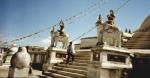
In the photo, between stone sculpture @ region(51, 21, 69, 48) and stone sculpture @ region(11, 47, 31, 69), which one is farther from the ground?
stone sculpture @ region(51, 21, 69, 48)

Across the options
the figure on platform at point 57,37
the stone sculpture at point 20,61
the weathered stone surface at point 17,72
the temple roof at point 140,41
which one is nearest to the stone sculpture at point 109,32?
the stone sculpture at point 20,61

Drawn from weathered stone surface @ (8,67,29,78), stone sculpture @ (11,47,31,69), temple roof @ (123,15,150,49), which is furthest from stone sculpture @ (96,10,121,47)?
temple roof @ (123,15,150,49)

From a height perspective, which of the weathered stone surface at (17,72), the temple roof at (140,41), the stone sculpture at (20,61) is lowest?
the weathered stone surface at (17,72)

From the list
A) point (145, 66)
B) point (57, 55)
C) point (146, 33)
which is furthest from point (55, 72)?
point (146, 33)

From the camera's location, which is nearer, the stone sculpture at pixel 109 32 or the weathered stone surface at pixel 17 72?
the weathered stone surface at pixel 17 72

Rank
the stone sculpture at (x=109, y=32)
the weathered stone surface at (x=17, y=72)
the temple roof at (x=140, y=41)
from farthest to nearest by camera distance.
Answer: the temple roof at (x=140, y=41) → the stone sculpture at (x=109, y=32) → the weathered stone surface at (x=17, y=72)

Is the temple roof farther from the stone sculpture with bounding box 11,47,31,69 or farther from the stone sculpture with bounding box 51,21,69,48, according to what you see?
the stone sculpture with bounding box 11,47,31,69

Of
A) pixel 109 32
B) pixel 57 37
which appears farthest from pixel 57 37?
pixel 109 32

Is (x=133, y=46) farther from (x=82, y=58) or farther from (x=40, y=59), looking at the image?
(x=40, y=59)

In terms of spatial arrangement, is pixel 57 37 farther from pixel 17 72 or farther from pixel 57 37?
pixel 17 72

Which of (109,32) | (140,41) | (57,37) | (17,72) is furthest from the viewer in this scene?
(140,41)

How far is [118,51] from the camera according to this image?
11.6 metres

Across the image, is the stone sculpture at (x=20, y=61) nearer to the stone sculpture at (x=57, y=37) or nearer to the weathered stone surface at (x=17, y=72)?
the weathered stone surface at (x=17, y=72)

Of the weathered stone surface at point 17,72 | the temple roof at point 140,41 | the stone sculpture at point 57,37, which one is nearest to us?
the weathered stone surface at point 17,72
